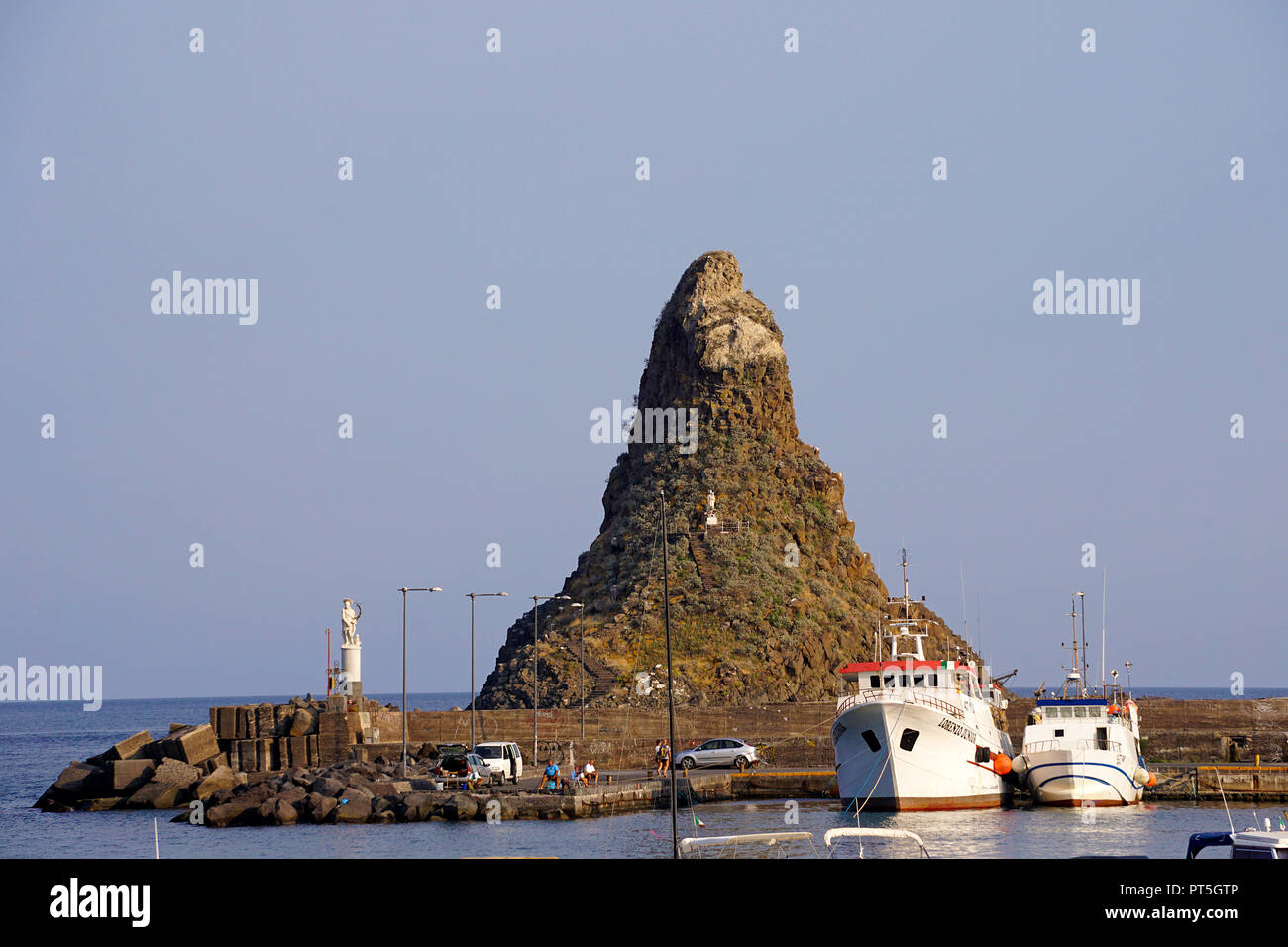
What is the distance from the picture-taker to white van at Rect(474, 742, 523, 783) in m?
65.8

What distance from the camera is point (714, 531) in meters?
115

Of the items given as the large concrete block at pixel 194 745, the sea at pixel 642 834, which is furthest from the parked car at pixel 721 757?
the large concrete block at pixel 194 745

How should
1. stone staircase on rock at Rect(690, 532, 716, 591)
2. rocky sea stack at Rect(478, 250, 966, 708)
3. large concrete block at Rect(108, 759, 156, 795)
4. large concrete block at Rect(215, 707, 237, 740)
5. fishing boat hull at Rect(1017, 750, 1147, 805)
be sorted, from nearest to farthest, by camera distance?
1. fishing boat hull at Rect(1017, 750, 1147, 805)
2. large concrete block at Rect(108, 759, 156, 795)
3. large concrete block at Rect(215, 707, 237, 740)
4. rocky sea stack at Rect(478, 250, 966, 708)
5. stone staircase on rock at Rect(690, 532, 716, 591)

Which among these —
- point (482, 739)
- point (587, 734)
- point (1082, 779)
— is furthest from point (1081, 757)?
point (482, 739)

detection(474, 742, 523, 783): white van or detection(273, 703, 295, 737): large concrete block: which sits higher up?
detection(273, 703, 295, 737): large concrete block

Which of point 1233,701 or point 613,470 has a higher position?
point 613,470

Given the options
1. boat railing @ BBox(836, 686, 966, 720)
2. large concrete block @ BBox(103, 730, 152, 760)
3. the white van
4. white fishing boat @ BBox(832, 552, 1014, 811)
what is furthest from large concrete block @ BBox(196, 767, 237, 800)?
boat railing @ BBox(836, 686, 966, 720)

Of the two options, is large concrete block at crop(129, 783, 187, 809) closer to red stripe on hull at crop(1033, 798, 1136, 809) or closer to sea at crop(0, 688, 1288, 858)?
sea at crop(0, 688, 1288, 858)

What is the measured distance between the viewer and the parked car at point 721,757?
73625 millimetres

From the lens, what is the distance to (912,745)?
2313 inches

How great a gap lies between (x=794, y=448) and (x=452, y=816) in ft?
243
